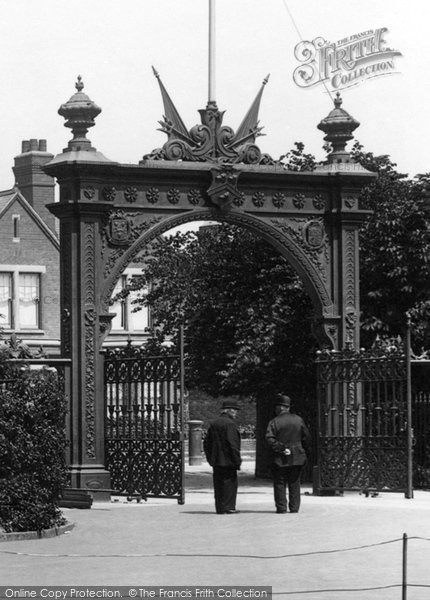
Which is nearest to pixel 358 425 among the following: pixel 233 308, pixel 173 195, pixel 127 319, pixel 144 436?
pixel 144 436

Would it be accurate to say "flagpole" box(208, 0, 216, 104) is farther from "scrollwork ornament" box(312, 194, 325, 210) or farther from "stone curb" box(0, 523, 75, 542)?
"stone curb" box(0, 523, 75, 542)

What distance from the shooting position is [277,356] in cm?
3186

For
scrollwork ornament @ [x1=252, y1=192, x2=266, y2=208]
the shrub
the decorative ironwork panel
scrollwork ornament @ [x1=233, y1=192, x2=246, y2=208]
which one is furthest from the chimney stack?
the shrub

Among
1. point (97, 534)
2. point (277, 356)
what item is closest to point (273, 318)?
point (277, 356)

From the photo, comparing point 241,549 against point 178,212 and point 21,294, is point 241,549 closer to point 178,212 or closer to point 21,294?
point 178,212

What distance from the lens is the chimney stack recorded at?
6141 centimetres

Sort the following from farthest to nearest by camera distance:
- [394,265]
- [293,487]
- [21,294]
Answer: [21,294], [394,265], [293,487]

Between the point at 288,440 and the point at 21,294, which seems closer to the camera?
the point at 288,440

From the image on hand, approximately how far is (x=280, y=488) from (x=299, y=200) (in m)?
5.96

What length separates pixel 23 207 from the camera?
60.5 metres

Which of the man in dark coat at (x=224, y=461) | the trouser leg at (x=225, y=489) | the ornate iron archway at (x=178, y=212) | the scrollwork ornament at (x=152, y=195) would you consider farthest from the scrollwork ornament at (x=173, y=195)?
the trouser leg at (x=225, y=489)

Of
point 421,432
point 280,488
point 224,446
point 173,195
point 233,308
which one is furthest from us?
point 233,308

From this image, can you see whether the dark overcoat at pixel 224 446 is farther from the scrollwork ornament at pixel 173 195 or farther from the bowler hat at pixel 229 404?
the scrollwork ornament at pixel 173 195

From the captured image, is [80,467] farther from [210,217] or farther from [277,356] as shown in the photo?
[277,356]
